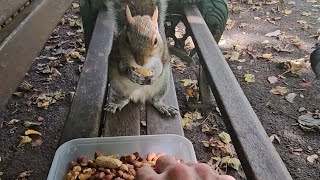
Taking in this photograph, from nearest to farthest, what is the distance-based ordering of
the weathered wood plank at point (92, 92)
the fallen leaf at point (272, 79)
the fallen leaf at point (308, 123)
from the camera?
the weathered wood plank at point (92, 92)
the fallen leaf at point (308, 123)
the fallen leaf at point (272, 79)

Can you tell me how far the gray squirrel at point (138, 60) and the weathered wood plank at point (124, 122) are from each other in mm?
32

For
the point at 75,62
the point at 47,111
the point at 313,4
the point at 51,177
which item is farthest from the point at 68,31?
the point at 51,177

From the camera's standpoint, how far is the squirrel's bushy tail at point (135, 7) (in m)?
1.71

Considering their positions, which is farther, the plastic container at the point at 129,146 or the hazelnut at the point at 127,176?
the plastic container at the point at 129,146

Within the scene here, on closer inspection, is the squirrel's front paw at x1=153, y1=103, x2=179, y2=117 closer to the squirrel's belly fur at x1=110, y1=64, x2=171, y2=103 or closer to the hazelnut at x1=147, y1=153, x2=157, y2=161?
the squirrel's belly fur at x1=110, y1=64, x2=171, y2=103

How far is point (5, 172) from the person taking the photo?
2.25 metres

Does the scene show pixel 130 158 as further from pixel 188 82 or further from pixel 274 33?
pixel 274 33

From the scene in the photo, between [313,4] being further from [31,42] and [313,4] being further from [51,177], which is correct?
[51,177]

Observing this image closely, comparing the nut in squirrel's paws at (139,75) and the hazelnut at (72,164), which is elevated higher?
the nut in squirrel's paws at (139,75)

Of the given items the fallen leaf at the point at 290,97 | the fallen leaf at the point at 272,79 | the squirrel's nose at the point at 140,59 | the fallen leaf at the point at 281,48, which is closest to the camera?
the squirrel's nose at the point at 140,59

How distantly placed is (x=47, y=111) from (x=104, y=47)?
1103 mm

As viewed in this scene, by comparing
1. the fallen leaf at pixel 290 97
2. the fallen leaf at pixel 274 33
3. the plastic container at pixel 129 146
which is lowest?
the fallen leaf at pixel 290 97

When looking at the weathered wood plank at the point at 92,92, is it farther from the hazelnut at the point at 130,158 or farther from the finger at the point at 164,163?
the finger at the point at 164,163

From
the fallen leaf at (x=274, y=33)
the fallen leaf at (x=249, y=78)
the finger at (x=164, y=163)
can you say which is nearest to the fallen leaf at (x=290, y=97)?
the fallen leaf at (x=249, y=78)
